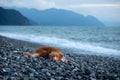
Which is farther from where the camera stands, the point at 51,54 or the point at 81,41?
the point at 81,41

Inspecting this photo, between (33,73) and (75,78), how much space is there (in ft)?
4.47

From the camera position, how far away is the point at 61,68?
29.0 feet

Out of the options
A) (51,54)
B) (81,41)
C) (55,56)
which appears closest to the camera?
(55,56)

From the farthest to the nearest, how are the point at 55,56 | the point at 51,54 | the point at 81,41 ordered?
the point at 81,41
the point at 51,54
the point at 55,56

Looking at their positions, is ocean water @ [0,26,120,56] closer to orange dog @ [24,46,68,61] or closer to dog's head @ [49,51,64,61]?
orange dog @ [24,46,68,61]

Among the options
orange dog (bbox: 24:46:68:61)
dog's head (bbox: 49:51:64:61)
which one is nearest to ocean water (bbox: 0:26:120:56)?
orange dog (bbox: 24:46:68:61)

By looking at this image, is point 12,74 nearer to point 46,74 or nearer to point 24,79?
point 24,79

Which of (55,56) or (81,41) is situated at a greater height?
(55,56)

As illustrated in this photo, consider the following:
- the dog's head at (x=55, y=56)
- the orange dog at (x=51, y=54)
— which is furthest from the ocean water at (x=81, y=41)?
the dog's head at (x=55, y=56)

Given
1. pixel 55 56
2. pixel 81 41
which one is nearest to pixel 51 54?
pixel 55 56

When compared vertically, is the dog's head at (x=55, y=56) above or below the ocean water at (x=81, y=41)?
above

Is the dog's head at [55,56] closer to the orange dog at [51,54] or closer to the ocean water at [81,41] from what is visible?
the orange dog at [51,54]

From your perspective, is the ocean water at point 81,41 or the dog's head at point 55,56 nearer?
the dog's head at point 55,56

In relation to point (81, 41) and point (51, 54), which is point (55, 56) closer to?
point (51, 54)
